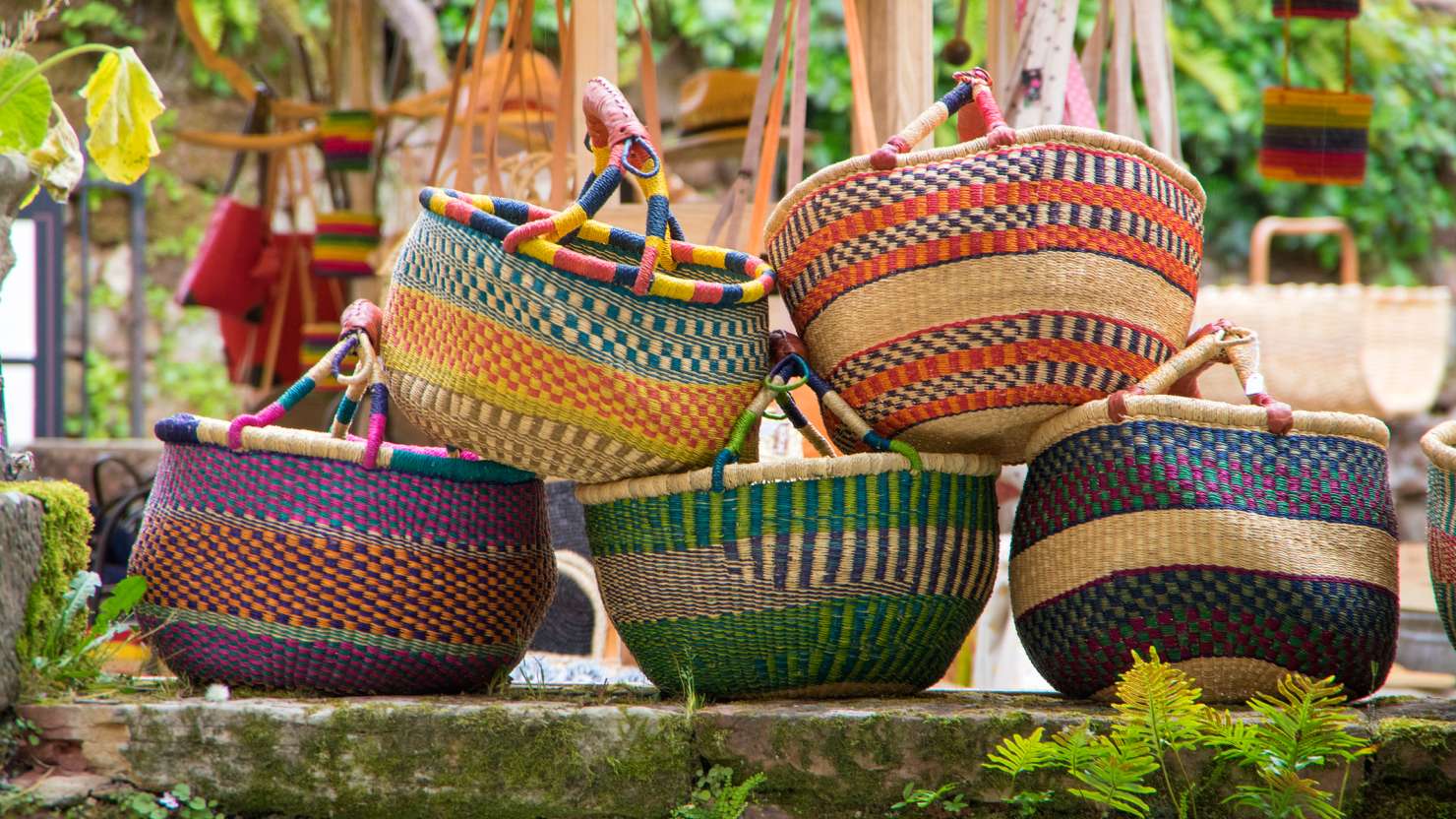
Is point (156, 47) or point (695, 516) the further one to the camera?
point (156, 47)

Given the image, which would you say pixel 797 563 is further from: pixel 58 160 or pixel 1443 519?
pixel 58 160

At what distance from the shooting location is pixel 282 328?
16.2ft

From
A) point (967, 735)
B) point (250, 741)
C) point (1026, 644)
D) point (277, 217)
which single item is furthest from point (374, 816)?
point (277, 217)

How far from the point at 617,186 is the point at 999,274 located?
0.51 meters

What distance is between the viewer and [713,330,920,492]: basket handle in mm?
1942

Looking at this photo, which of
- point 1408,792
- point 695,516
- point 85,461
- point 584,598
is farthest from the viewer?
point 85,461

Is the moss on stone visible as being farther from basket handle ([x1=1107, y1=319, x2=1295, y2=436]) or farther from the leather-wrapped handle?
basket handle ([x1=1107, y1=319, x2=1295, y2=436])

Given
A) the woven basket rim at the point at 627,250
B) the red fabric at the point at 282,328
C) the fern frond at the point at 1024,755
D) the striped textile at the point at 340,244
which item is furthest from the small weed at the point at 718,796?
the red fabric at the point at 282,328

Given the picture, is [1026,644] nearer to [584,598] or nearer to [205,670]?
[205,670]

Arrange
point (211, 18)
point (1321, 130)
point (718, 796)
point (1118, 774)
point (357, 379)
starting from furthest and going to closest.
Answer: point (211, 18)
point (1321, 130)
point (357, 379)
point (718, 796)
point (1118, 774)

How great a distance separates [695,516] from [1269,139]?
311cm

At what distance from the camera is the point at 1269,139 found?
436 cm

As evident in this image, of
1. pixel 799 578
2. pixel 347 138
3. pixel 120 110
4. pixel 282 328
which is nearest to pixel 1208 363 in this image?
pixel 799 578

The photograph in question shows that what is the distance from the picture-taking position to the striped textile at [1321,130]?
170 inches
